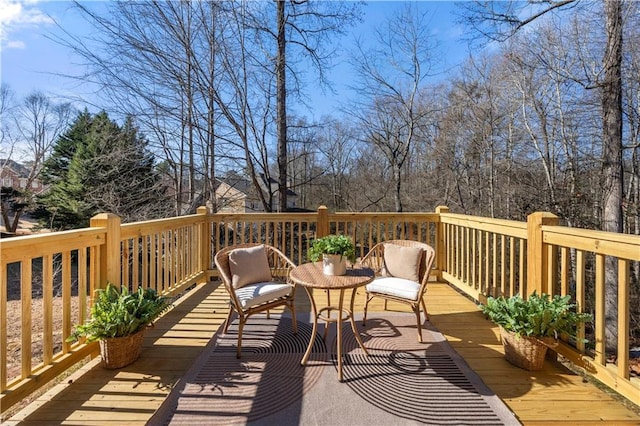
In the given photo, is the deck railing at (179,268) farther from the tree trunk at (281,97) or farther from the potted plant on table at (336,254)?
the tree trunk at (281,97)

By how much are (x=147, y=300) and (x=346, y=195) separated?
10744 millimetres

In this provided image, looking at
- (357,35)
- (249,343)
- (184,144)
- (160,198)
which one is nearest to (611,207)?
(249,343)

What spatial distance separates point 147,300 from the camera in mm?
2359

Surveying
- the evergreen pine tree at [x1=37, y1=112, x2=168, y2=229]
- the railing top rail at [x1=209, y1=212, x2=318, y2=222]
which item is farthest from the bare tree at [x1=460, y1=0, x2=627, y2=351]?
the evergreen pine tree at [x1=37, y1=112, x2=168, y2=229]

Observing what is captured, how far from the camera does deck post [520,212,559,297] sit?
246cm

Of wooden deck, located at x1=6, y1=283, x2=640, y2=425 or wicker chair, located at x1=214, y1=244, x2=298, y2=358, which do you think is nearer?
wooden deck, located at x1=6, y1=283, x2=640, y2=425

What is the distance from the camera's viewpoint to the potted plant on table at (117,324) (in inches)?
84.2

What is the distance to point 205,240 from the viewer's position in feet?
14.7

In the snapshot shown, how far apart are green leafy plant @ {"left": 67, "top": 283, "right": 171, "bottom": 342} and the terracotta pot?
1.40m

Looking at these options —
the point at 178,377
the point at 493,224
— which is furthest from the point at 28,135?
the point at 493,224

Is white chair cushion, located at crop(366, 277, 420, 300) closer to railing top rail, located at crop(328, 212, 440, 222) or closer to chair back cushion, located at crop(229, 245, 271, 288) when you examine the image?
chair back cushion, located at crop(229, 245, 271, 288)

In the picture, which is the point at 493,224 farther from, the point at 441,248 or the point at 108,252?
the point at 108,252

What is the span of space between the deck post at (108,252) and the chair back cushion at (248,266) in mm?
943

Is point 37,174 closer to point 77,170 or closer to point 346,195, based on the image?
point 77,170
